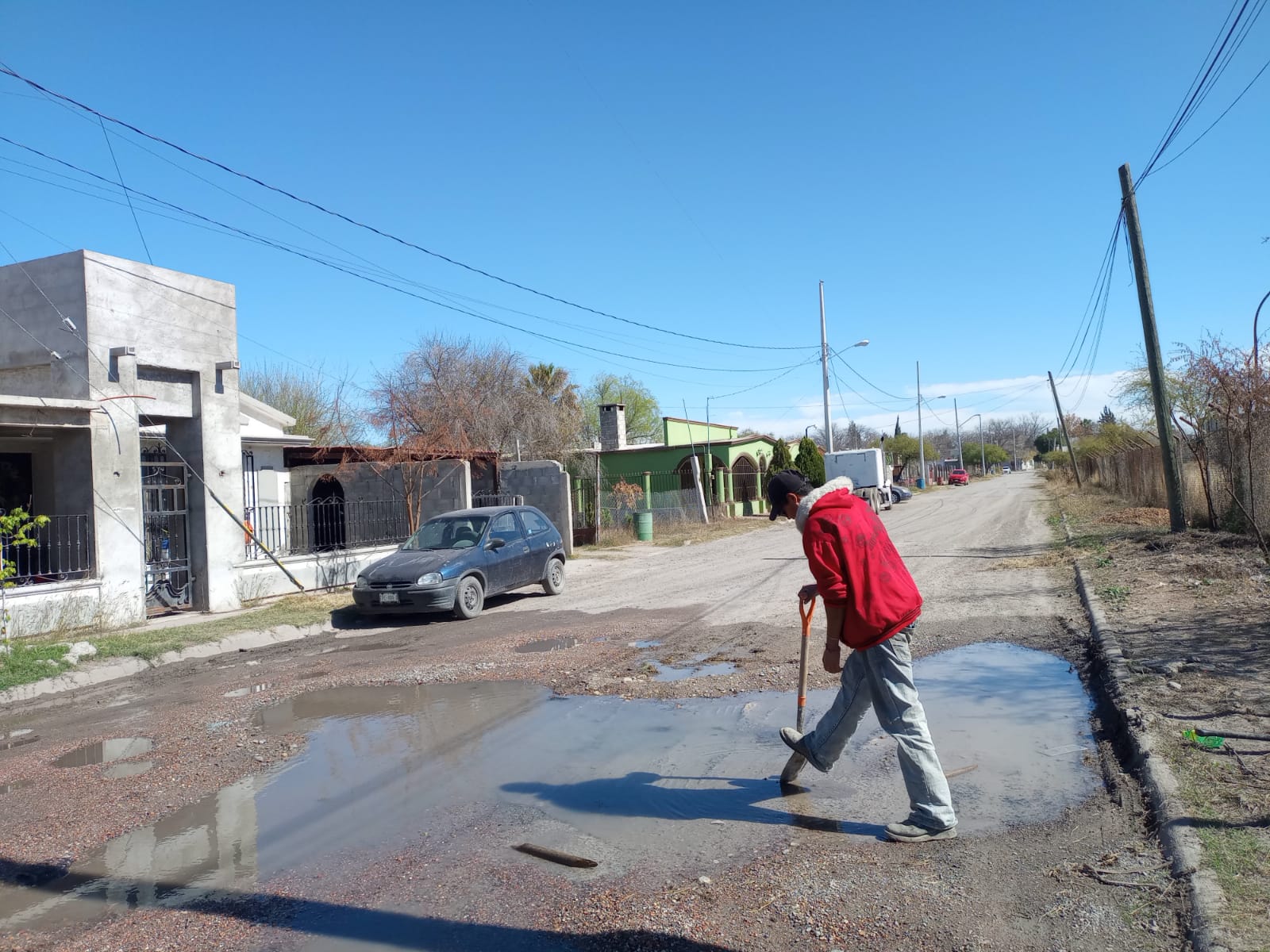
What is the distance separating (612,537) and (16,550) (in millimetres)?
16847

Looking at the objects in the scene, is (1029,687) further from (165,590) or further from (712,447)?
(712,447)

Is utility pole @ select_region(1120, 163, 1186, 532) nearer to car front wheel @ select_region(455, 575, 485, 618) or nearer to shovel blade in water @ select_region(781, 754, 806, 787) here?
car front wheel @ select_region(455, 575, 485, 618)

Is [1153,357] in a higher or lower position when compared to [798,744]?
higher

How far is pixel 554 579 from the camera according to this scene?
49.7ft

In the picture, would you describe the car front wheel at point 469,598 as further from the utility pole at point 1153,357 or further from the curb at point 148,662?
the utility pole at point 1153,357

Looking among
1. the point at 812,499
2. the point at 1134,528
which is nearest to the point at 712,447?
the point at 1134,528

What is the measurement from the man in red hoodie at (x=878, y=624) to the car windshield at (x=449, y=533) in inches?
381

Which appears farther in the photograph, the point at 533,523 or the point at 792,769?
the point at 533,523

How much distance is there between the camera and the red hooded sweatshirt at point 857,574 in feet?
14.3

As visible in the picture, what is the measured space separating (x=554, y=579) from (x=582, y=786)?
9899mm

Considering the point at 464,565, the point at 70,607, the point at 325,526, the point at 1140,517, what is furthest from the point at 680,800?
the point at 1140,517

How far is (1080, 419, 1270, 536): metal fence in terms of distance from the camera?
12844 millimetres

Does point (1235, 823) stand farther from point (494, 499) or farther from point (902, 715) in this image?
point (494, 499)

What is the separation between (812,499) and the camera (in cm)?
457
